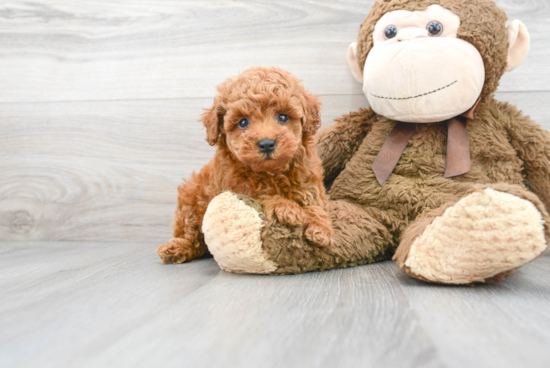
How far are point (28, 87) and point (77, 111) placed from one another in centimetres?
20

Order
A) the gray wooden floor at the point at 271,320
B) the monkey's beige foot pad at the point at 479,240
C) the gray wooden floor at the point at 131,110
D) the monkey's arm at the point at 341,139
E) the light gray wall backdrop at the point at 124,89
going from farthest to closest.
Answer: the light gray wall backdrop at the point at 124,89 < the monkey's arm at the point at 341,139 < the gray wooden floor at the point at 131,110 < the monkey's beige foot pad at the point at 479,240 < the gray wooden floor at the point at 271,320

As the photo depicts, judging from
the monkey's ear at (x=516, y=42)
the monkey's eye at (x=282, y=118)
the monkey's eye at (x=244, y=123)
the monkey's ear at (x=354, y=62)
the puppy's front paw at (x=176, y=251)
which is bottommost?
the puppy's front paw at (x=176, y=251)

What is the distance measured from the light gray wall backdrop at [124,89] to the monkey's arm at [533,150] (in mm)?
441

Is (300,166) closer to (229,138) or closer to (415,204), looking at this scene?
(229,138)

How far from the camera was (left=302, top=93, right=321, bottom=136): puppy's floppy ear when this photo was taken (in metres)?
0.89

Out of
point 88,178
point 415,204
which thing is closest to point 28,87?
point 88,178

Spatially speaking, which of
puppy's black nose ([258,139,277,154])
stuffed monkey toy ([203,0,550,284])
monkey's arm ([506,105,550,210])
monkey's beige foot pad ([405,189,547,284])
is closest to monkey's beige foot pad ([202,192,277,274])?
stuffed monkey toy ([203,0,550,284])

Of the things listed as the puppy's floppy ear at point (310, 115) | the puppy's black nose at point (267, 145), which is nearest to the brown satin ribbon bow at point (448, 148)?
the puppy's floppy ear at point (310, 115)

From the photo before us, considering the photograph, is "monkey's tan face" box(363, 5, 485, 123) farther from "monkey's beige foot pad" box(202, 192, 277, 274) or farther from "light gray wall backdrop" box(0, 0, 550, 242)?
"monkey's beige foot pad" box(202, 192, 277, 274)

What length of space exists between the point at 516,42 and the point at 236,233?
84 cm

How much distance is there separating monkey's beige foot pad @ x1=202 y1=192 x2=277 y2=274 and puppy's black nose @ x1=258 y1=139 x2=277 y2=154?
118 millimetres

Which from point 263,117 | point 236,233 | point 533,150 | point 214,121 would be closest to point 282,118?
point 263,117

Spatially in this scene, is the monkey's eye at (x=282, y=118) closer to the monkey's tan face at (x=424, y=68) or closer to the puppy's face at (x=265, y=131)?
the puppy's face at (x=265, y=131)

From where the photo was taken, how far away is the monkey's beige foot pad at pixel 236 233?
0.83m
